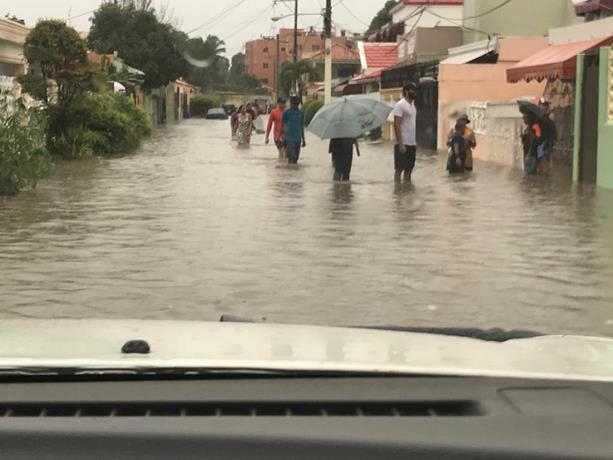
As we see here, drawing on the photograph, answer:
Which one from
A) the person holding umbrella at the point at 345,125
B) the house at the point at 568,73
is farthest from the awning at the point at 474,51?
the person holding umbrella at the point at 345,125

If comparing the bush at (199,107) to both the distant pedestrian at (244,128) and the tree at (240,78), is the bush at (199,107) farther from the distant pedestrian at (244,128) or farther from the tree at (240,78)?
the distant pedestrian at (244,128)

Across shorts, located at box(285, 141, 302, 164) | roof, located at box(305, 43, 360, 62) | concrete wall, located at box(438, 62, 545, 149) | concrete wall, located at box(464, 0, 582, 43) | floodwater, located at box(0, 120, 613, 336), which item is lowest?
floodwater, located at box(0, 120, 613, 336)

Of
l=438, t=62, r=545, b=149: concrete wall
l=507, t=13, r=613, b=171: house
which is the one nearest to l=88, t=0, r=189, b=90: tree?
l=438, t=62, r=545, b=149: concrete wall

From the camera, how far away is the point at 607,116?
680 inches

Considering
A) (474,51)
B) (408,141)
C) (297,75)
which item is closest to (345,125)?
(408,141)

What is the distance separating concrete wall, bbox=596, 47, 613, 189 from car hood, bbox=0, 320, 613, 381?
1444 cm

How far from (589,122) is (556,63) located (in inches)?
112

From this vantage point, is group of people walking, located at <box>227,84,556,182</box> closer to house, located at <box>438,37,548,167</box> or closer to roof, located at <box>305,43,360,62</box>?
house, located at <box>438,37,548,167</box>

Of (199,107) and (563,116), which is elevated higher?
(563,116)

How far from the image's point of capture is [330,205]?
15.0m

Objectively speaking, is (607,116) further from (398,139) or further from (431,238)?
(431,238)

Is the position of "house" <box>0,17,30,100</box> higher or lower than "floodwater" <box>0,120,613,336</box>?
higher

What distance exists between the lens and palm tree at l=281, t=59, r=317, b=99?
245ft

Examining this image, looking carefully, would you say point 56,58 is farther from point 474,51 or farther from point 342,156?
point 474,51
